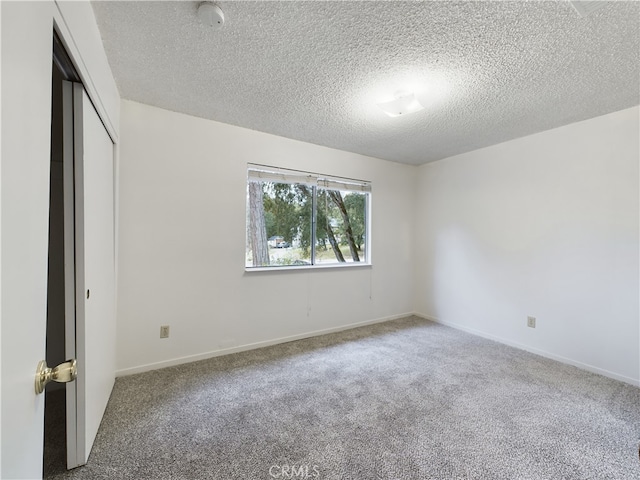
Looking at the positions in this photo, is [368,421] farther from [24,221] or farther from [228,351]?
[24,221]

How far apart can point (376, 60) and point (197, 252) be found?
2.22 metres

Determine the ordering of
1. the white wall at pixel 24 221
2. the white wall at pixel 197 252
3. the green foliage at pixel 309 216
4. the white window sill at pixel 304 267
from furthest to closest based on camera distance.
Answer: the green foliage at pixel 309 216 < the white window sill at pixel 304 267 < the white wall at pixel 197 252 < the white wall at pixel 24 221

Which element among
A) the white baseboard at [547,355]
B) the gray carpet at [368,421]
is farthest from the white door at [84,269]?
the white baseboard at [547,355]

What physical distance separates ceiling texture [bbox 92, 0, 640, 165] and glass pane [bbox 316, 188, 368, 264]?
1170 mm

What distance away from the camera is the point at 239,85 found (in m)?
2.18

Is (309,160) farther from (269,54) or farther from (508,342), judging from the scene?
(508,342)

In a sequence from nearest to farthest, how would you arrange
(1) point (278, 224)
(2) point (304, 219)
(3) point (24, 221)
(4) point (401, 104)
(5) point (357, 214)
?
(3) point (24, 221)
(4) point (401, 104)
(1) point (278, 224)
(2) point (304, 219)
(5) point (357, 214)

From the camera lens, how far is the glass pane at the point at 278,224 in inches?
126

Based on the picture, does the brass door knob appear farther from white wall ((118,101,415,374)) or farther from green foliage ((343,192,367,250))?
green foliage ((343,192,367,250))

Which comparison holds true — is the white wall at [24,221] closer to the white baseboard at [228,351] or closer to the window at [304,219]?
the white baseboard at [228,351]

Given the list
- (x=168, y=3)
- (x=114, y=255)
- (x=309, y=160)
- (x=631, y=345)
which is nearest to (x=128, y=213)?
(x=114, y=255)

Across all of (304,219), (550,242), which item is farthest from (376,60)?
(550,242)

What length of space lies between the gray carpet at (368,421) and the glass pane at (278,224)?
42.4 inches

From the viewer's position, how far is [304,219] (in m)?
3.55
